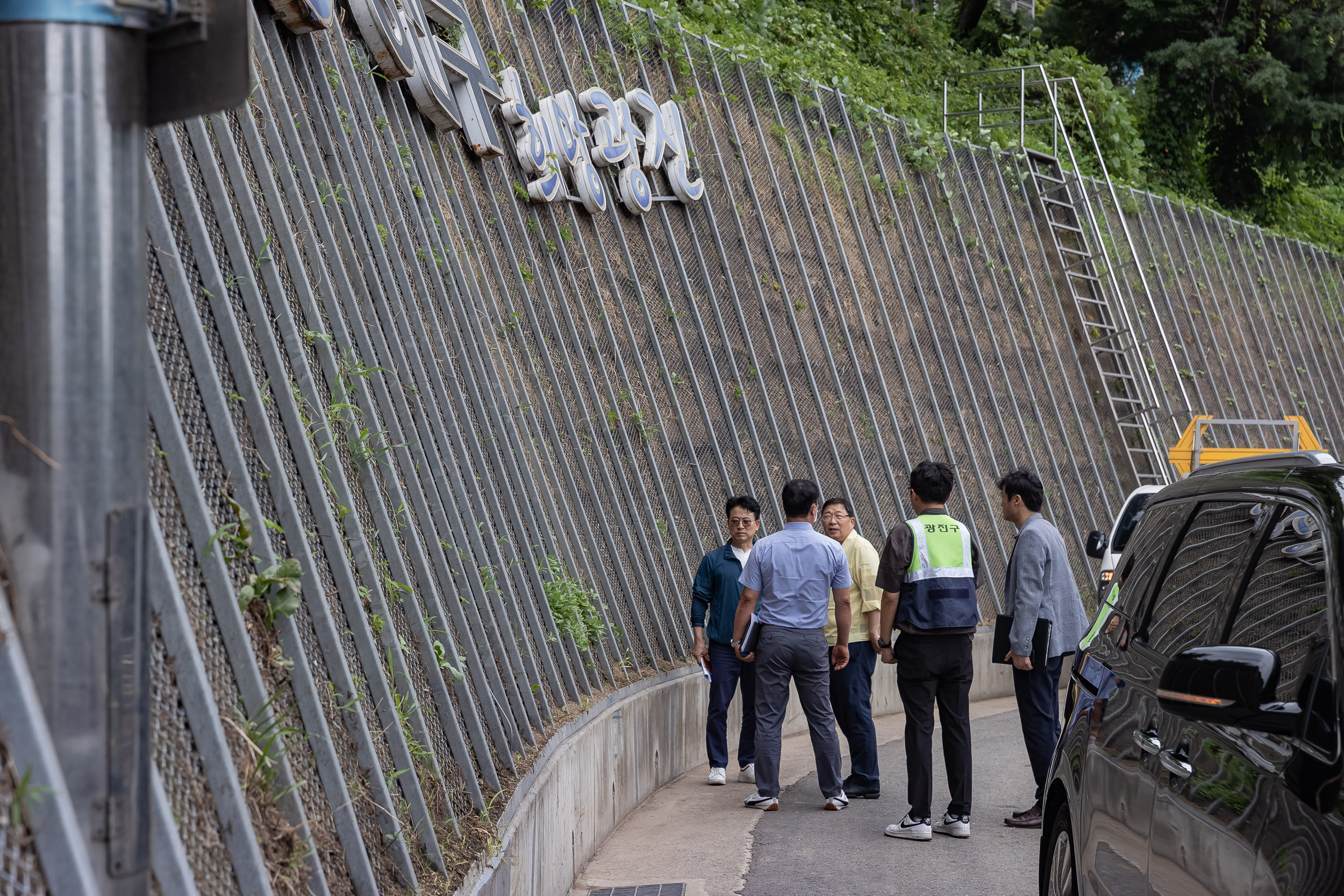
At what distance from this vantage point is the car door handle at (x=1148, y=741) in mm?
3422

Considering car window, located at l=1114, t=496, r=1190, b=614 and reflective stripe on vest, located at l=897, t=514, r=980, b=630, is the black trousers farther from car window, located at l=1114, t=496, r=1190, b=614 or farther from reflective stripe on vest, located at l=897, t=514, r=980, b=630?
car window, located at l=1114, t=496, r=1190, b=614

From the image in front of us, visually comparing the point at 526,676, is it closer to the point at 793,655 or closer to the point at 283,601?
the point at 793,655

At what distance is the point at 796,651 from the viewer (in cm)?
773

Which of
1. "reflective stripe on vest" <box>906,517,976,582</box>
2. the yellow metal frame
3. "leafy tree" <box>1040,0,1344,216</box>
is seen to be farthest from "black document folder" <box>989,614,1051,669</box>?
"leafy tree" <box>1040,0,1344,216</box>

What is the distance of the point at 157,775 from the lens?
92.4 inches

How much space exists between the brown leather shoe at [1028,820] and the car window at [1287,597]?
4344 millimetres

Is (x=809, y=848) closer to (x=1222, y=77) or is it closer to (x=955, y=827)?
(x=955, y=827)

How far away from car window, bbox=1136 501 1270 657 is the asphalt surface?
255 centimetres

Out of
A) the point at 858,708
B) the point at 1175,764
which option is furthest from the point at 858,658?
the point at 1175,764

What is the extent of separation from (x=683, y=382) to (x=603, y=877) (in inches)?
214

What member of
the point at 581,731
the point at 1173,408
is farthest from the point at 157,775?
the point at 1173,408

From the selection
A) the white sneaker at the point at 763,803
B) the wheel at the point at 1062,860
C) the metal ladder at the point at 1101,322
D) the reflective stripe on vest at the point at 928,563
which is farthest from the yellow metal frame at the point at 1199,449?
the wheel at the point at 1062,860

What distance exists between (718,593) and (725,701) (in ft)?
2.51

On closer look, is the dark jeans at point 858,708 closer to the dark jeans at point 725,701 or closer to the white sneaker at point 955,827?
the dark jeans at point 725,701
